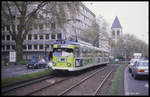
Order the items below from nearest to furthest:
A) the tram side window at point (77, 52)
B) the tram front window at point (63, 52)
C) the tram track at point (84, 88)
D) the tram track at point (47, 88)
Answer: the tram track at point (47, 88) → the tram track at point (84, 88) → the tram front window at point (63, 52) → the tram side window at point (77, 52)

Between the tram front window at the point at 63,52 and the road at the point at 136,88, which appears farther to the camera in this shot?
the tram front window at the point at 63,52

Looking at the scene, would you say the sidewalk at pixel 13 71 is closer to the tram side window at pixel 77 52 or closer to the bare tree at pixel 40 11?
the bare tree at pixel 40 11

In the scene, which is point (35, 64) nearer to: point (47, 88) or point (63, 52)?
point (63, 52)

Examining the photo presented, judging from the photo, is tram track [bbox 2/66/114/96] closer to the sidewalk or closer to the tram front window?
the sidewalk

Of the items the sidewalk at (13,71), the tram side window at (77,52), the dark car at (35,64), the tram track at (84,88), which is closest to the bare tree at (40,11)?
the tram side window at (77,52)

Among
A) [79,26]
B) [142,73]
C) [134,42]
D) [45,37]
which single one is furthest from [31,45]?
[142,73]

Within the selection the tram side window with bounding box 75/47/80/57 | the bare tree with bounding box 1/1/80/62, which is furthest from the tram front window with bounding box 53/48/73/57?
the bare tree with bounding box 1/1/80/62

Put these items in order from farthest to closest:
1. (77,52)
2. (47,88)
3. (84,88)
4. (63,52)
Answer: (77,52)
(63,52)
(84,88)
(47,88)

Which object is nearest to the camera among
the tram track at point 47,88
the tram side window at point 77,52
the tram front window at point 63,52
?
the tram track at point 47,88

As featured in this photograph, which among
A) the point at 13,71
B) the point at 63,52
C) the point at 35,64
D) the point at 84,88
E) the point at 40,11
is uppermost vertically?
the point at 40,11

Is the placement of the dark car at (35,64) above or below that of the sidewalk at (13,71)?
above

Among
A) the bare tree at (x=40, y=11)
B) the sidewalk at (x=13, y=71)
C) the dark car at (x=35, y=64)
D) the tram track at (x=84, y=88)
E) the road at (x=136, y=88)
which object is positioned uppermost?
the bare tree at (x=40, y=11)

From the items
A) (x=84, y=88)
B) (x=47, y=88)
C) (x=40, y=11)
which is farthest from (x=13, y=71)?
(x=84, y=88)

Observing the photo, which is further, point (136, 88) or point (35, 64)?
point (35, 64)
